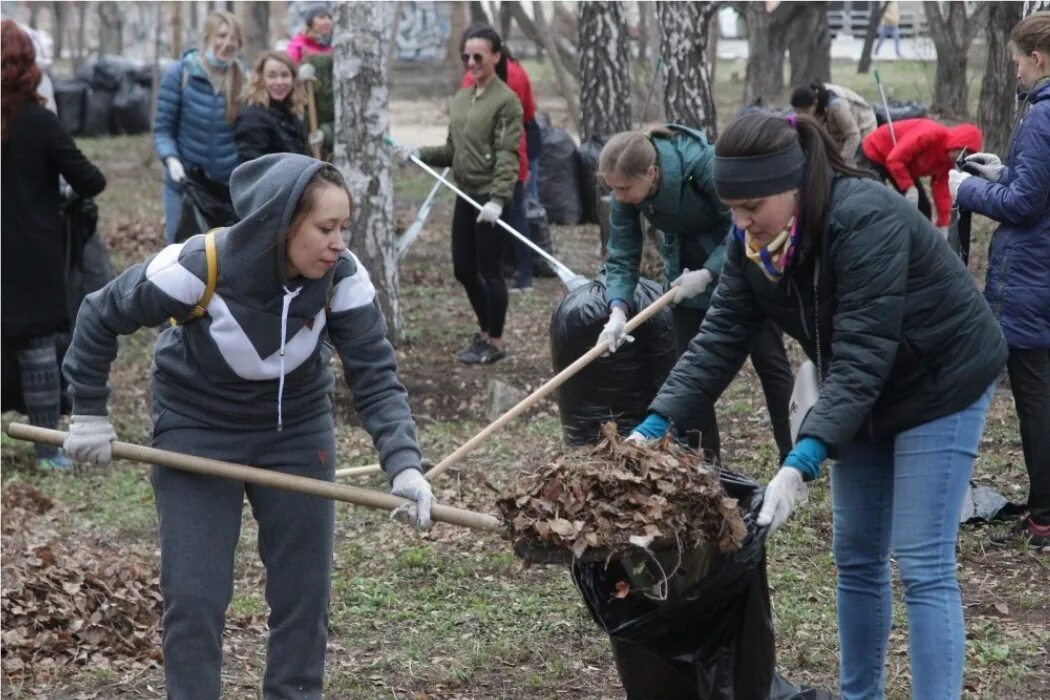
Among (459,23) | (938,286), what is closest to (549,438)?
(938,286)

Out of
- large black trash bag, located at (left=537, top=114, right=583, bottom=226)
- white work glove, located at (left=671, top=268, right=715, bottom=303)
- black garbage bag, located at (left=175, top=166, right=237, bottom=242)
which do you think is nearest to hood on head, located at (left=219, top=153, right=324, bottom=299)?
white work glove, located at (left=671, top=268, right=715, bottom=303)

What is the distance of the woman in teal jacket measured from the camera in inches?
202

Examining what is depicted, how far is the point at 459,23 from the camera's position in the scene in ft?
85.0

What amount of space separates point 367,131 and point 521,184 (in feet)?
5.30

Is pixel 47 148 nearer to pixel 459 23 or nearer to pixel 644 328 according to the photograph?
pixel 644 328

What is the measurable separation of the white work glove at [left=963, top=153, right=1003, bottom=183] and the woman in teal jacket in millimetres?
935

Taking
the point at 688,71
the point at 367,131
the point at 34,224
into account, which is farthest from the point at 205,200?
the point at 688,71

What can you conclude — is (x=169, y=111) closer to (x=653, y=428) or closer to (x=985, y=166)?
(x=985, y=166)

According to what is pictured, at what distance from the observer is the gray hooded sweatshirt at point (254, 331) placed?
3.35m

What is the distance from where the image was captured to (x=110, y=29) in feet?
103

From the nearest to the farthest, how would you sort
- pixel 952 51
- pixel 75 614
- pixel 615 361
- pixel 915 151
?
1. pixel 75 614
2. pixel 615 361
3. pixel 915 151
4. pixel 952 51

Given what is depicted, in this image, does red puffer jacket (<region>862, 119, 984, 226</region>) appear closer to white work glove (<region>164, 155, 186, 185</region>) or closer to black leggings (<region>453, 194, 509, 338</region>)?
black leggings (<region>453, 194, 509, 338</region>)

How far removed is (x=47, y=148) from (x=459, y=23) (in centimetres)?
2007

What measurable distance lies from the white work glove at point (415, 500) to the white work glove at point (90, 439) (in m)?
0.78
